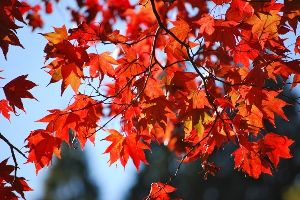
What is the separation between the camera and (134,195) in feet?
73.6

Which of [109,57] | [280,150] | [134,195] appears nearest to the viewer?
[109,57]

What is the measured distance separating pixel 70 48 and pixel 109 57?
31 cm

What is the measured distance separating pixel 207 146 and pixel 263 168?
453mm

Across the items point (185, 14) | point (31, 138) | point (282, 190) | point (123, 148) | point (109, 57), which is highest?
point (185, 14)

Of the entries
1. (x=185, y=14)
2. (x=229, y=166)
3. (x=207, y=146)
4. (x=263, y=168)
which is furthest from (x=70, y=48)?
(x=229, y=166)

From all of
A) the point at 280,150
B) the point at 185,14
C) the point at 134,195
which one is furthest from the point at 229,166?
the point at 280,150

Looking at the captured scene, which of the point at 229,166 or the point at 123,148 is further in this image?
the point at 229,166

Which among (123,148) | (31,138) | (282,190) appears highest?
(31,138)

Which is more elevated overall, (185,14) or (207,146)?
(185,14)

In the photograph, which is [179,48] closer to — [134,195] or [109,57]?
[109,57]

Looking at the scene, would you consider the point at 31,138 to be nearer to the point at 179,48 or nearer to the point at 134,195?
the point at 179,48

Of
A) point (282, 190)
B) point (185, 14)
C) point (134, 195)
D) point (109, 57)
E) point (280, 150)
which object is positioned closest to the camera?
point (109, 57)

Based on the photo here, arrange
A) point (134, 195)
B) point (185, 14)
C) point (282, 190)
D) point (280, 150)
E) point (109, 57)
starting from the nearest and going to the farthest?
point (109, 57) < point (280, 150) < point (185, 14) < point (282, 190) < point (134, 195)

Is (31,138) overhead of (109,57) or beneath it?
beneath
